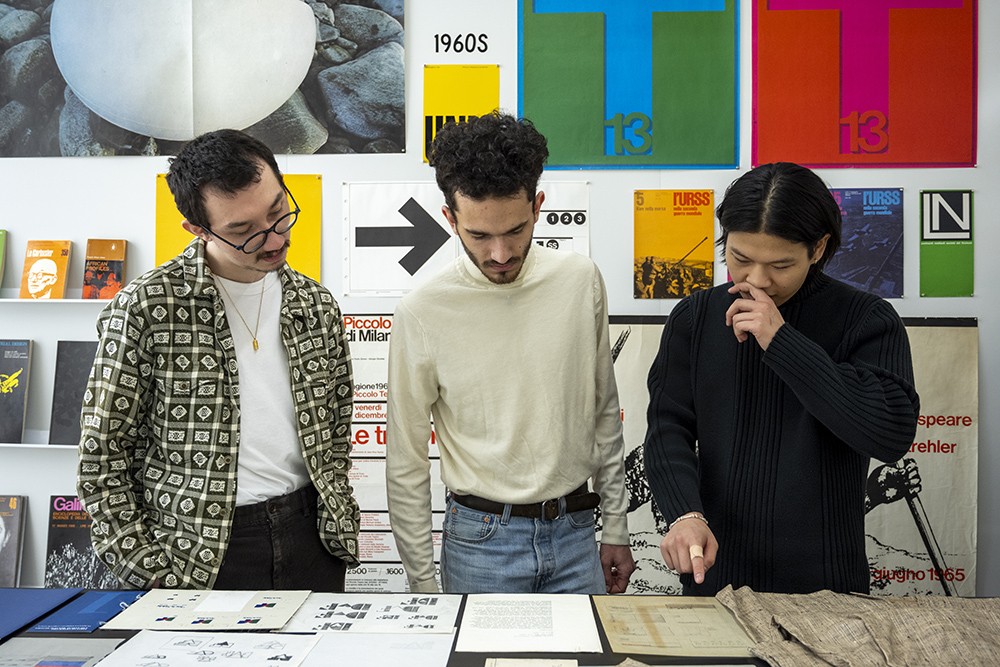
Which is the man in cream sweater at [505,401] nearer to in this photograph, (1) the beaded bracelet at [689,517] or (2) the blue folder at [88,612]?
(1) the beaded bracelet at [689,517]

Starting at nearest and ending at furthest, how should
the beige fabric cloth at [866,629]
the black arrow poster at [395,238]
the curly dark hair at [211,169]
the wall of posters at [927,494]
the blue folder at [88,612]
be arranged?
the beige fabric cloth at [866,629] → the blue folder at [88,612] → the curly dark hair at [211,169] → the wall of posters at [927,494] → the black arrow poster at [395,238]

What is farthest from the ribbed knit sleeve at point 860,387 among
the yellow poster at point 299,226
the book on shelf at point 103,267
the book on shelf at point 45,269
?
the book on shelf at point 45,269

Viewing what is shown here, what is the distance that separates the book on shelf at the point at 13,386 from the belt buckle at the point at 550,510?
2.28 metres

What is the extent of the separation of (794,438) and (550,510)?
0.51 metres

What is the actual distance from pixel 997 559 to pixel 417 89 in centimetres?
271

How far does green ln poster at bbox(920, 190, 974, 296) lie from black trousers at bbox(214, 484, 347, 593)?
91.4 inches

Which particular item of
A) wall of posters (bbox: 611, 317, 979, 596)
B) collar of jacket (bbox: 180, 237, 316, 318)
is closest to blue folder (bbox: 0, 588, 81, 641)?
collar of jacket (bbox: 180, 237, 316, 318)

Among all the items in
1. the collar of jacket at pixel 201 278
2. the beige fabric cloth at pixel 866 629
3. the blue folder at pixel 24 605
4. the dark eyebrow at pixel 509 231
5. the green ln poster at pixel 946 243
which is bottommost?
the blue folder at pixel 24 605

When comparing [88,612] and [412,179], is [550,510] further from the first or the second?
[412,179]

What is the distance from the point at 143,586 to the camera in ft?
4.99

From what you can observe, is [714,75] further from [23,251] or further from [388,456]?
[23,251]

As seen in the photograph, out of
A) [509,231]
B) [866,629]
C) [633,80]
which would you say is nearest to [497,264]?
[509,231]

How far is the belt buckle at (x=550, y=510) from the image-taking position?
162cm

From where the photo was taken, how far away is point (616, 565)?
1703 mm
